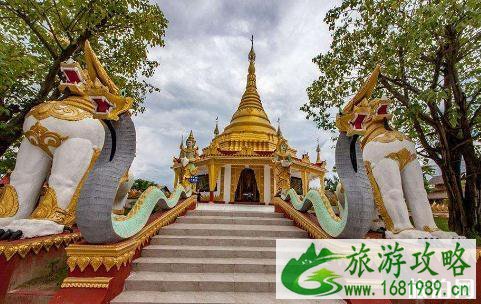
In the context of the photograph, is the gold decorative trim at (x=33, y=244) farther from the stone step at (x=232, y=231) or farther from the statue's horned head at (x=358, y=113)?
the statue's horned head at (x=358, y=113)

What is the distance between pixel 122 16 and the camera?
274 inches

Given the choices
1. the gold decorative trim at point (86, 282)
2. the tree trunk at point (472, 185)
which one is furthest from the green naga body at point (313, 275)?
the tree trunk at point (472, 185)

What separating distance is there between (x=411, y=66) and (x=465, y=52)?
111 cm

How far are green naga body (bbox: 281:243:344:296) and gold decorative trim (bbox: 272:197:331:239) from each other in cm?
35

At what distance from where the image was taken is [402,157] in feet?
14.5

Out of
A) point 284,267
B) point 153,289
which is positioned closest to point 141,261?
point 153,289

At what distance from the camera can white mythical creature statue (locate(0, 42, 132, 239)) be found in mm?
3676

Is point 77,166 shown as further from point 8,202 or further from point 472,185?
point 472,185

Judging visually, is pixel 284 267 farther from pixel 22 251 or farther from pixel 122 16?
pixel 122 16

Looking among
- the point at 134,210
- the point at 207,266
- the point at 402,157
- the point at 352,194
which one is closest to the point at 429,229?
the point at 402,157

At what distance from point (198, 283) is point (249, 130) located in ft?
54.1

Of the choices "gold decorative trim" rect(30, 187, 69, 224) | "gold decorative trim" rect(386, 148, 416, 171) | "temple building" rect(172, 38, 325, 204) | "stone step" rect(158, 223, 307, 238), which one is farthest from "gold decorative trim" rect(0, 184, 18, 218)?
"temple building" rect(172, 38, 325, 204)

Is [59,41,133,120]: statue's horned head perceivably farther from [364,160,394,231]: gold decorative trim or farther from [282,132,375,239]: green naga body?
[364,160,394,231]: gold decorative trim

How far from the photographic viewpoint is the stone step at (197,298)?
3.13m
